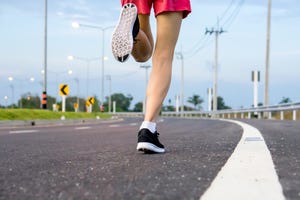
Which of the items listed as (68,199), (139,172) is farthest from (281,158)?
(68,199)

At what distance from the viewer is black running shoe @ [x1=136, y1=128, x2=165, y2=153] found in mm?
3799

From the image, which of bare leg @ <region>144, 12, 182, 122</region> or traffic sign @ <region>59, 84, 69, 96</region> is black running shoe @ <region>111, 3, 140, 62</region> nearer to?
bare leg @ <region>144, 12, 182, 122</region>

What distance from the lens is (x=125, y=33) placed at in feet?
12.8

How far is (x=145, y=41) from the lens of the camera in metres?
4.33

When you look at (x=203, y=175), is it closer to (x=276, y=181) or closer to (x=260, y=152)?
(x=276, y=181)

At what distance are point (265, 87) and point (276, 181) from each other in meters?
40.2

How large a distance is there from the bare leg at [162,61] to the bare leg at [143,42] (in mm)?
182

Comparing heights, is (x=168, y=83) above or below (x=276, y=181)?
above

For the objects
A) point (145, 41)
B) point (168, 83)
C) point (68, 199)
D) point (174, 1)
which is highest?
point (174, 1)

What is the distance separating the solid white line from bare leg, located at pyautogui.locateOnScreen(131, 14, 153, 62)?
149 cm

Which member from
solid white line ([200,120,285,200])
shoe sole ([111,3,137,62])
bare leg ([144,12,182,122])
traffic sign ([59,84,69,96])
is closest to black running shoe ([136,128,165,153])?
bare leg ([144,12,182,122])

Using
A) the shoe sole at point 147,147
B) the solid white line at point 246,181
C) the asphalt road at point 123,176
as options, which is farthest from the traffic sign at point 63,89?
the solid white line at point 246,181

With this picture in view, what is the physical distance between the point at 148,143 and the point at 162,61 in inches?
28.1

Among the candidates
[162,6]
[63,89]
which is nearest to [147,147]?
[162,6]
